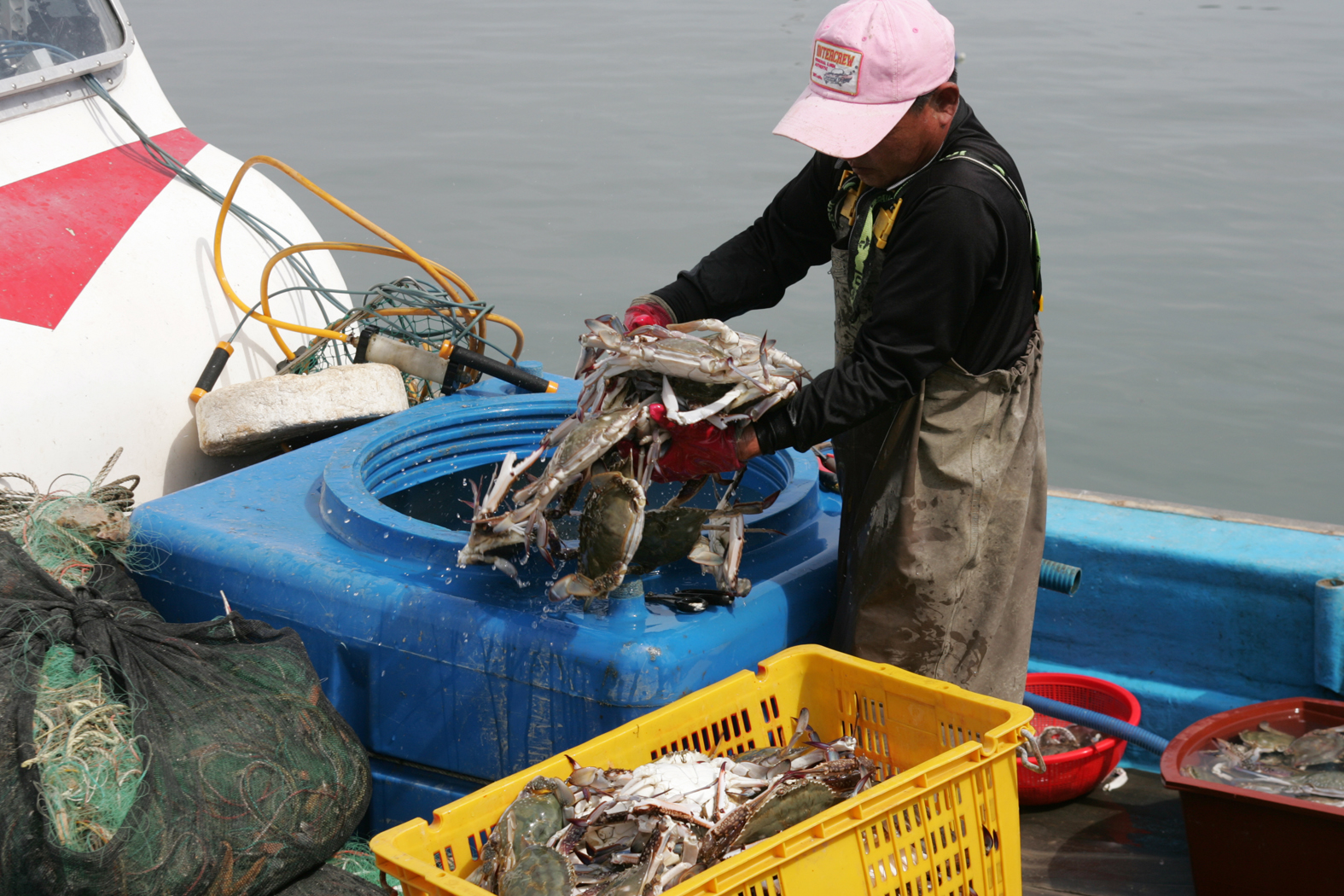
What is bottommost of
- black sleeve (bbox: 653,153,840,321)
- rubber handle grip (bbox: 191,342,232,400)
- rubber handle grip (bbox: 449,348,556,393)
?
rubber handle grip (bbox: 449,348,556,393)

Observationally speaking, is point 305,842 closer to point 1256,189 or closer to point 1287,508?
point 1287,508

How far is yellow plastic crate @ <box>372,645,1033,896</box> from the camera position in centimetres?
178

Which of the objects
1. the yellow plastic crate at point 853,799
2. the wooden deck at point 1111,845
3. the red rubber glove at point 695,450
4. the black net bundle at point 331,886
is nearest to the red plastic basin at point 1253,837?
the wooden deck at point 1111,845

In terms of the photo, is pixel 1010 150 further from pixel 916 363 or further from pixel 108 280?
pixel 916 363

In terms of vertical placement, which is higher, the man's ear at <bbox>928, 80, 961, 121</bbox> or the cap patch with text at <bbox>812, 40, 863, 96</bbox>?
the cap patch with text at <bbox>812, 40, 863, 96</bbox>

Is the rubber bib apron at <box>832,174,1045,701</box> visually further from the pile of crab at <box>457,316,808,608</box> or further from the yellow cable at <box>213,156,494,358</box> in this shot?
the yellow cable at <box>213,156,494,358</box>

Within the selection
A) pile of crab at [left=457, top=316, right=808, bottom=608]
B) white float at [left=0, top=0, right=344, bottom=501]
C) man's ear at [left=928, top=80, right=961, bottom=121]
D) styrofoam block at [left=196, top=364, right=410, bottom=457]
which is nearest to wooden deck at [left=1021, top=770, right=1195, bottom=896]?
pile of crab at [left=457, top=316, right=808, bottom=608]

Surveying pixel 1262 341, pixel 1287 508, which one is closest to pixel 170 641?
pixel 1287 508

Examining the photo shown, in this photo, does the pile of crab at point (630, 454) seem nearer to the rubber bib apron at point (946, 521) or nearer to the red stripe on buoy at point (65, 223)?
the rubber bib apron at point (946, 521)

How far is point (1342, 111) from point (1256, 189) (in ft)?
9.32

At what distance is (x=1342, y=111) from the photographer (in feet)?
40.9

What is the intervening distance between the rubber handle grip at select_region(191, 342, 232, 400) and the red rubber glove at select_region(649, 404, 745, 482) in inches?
71.9

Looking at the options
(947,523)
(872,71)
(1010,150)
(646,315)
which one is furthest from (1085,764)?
(1010,150)

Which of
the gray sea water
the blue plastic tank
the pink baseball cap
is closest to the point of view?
the pink baseball cap
